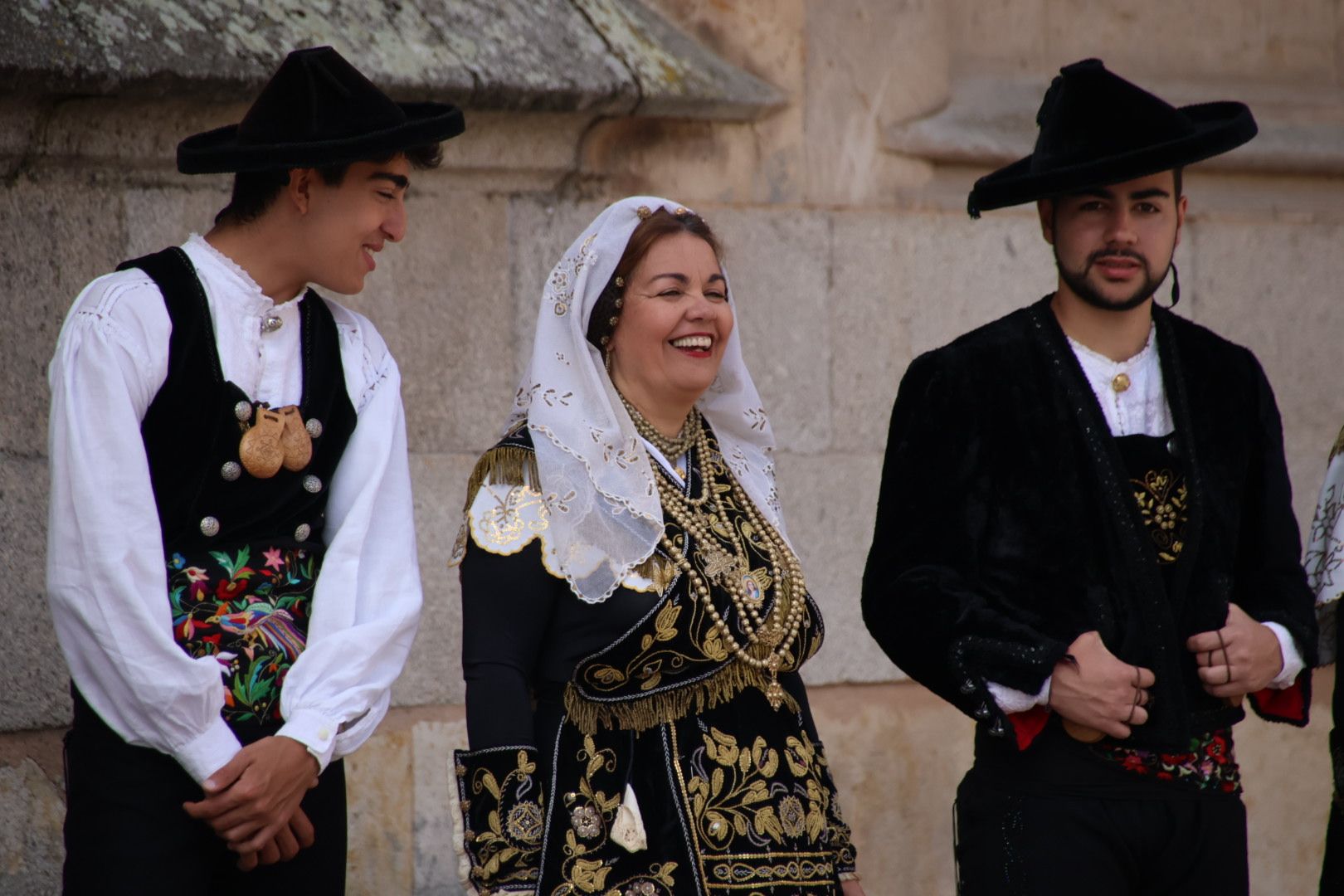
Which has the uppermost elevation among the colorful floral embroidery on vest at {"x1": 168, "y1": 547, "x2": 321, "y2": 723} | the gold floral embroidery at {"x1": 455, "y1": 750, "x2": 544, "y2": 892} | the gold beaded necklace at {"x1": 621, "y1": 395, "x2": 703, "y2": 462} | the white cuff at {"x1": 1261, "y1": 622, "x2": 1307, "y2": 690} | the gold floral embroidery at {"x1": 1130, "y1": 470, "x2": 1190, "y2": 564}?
the gold beaded necklace at {"x1": 621, "y1": 395, "x2": 703, "y2": 462}

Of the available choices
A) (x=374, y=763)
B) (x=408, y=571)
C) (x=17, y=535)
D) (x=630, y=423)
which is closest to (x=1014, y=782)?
(x=630, y=423)

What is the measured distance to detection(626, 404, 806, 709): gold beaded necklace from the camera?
3.03m

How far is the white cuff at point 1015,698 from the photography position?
305cm

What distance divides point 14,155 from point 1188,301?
335 cm

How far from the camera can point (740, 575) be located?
309 cm

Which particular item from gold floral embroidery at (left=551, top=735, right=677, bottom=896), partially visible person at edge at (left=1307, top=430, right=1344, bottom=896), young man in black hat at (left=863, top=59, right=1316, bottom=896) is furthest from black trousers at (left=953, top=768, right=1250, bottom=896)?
gold floral embroidery at (left=551, top=735, right=677, bottom=896)

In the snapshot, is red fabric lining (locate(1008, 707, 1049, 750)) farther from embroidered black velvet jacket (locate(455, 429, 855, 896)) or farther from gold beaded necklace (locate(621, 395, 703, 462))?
gold beaded necklace (locate(621, 395, 703, 462))

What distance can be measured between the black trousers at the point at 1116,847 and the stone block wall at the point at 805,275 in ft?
5.40

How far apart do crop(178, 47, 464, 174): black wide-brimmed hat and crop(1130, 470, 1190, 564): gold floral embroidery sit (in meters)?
1.44

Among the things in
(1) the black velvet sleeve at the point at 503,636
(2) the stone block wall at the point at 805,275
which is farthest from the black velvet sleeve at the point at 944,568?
(2) the stone block wall at the point at 805,275

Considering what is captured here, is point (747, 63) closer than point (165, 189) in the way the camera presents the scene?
No

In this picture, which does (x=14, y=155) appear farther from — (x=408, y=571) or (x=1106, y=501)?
(x=1106, y=501)

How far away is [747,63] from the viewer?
4773mm

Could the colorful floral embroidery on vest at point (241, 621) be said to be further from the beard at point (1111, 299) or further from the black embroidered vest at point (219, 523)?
the beard at point (1111, 299)
